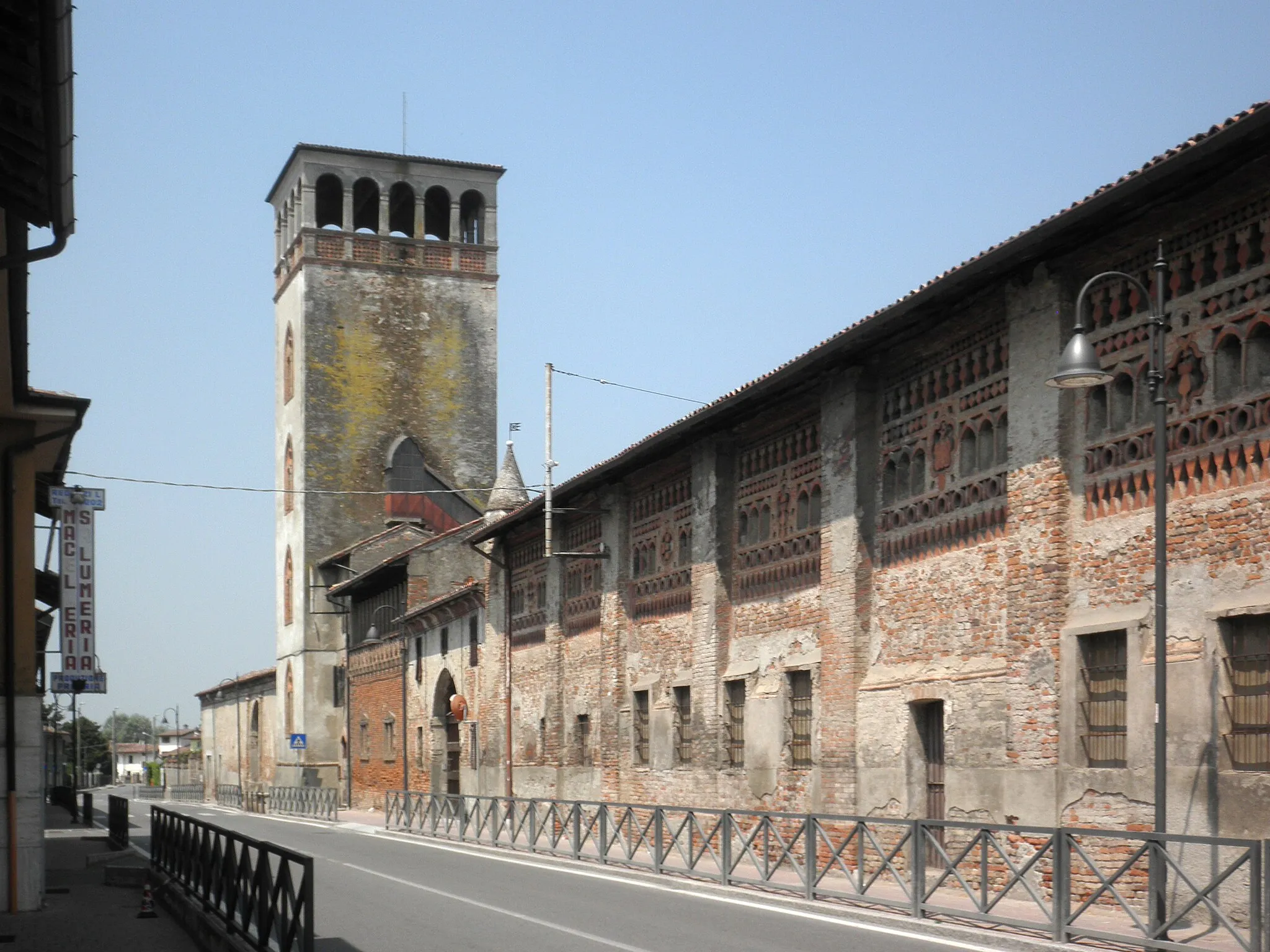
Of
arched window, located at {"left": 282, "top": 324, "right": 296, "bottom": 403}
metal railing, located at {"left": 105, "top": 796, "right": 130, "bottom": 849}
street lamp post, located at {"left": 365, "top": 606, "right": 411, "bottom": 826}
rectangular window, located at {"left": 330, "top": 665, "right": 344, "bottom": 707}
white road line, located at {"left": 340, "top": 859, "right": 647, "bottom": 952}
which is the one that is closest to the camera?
white road line, located at {"left": 340, "top": 859, "right": 647, "bottom": 952}

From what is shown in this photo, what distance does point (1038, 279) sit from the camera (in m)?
16.6

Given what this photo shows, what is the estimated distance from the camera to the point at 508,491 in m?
44.5

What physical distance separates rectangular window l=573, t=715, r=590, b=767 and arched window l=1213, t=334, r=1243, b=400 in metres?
18.3

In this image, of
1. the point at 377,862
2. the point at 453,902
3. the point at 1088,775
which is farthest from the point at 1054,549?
the point at 377,862

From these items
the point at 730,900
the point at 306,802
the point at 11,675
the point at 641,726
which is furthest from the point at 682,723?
the point at 306,802

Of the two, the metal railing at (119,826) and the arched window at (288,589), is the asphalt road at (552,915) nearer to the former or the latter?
the metal railing at (119,826)

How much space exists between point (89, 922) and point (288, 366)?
4296 cm

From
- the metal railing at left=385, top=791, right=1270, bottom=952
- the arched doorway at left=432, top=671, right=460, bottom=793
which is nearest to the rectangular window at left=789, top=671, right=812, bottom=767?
the metal railing at left=385, top=791, right=1270, bottom=952

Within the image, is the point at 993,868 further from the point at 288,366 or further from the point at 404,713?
the point at 288,366

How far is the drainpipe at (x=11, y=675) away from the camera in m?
16.0

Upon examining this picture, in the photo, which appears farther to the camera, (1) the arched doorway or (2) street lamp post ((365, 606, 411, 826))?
(2) street lamp post ((365, 606, 411, 826))

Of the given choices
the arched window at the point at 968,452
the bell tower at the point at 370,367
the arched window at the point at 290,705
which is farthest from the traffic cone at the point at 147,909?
the arched window at the point at 290,705

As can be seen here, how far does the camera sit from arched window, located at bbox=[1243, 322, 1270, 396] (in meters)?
13.7

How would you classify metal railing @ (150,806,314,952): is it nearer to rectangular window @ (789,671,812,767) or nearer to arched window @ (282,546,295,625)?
rectangular window @ (789,671,812,767)
